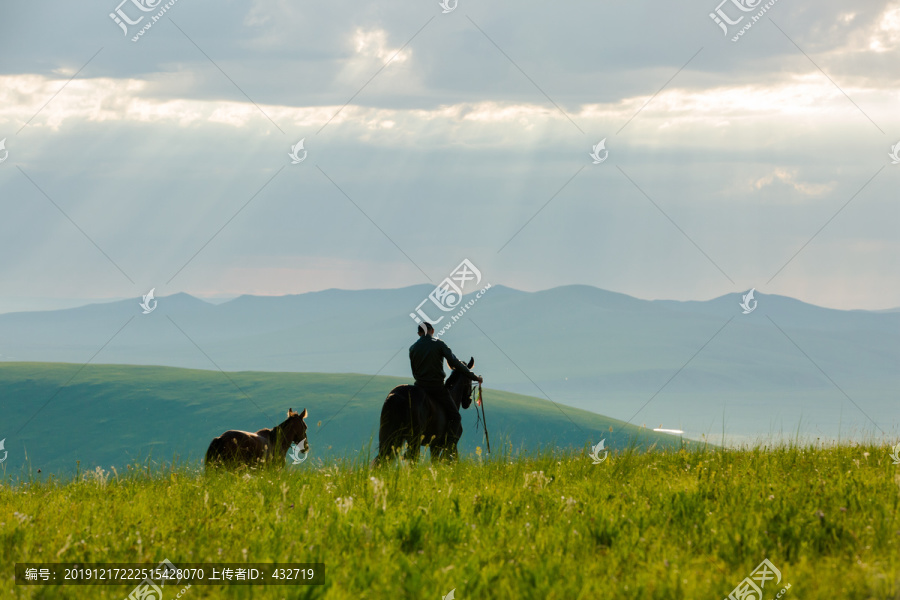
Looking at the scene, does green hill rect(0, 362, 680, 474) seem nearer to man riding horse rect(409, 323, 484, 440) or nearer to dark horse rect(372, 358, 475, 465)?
man riding horse rect(409, 323, 484, 440)

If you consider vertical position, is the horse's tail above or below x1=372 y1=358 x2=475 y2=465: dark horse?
below

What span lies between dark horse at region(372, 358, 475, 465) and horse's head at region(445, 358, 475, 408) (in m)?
0.22

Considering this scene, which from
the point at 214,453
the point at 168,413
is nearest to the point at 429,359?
the point at 214,453

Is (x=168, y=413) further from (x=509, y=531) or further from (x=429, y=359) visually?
(x=509, y=531)

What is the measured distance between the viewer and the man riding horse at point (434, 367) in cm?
1538

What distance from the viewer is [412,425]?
14547 mm

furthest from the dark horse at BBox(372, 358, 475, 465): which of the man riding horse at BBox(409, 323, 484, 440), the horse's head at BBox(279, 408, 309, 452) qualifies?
the horse's head at BBox(279, 408, 309, 452)

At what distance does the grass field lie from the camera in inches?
209

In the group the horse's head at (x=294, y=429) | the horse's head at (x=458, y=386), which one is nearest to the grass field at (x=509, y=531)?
the horse's head at (x=294, y=429)

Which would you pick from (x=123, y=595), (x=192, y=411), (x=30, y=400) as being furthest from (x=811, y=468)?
(x=30, y=400)

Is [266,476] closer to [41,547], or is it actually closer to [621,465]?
[41,547]

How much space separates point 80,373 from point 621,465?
171 meters

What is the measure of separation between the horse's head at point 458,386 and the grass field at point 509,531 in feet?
22.3

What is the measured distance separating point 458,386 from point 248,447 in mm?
4726
